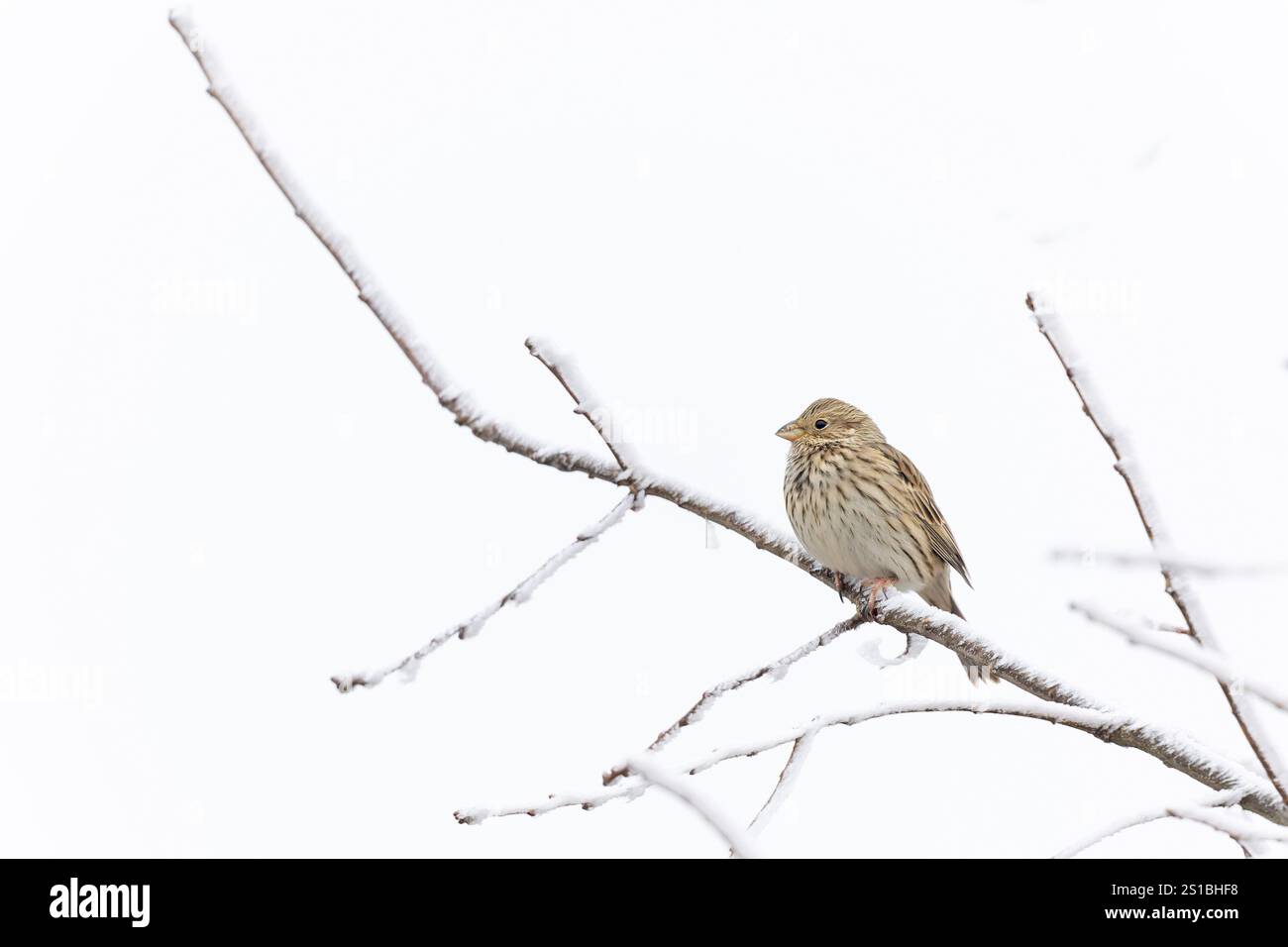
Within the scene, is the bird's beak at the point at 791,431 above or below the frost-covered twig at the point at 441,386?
above

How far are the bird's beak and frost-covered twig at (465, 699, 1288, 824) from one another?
3.75 m

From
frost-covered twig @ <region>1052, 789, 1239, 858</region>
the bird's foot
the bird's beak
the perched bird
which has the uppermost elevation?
the bird's beak

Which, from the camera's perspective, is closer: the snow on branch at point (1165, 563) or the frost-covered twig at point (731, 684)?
the snow on branch at point (1165, 563)

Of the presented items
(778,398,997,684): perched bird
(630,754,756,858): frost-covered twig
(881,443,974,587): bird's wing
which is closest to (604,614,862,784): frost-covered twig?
(630,754,756,858): frost-covered twig

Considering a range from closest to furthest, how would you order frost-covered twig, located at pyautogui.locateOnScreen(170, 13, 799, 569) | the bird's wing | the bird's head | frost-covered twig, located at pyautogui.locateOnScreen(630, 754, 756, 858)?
frost-covered twig, located at pyautogui.locateOnScreen(630, 754, 756, 858) < frost-covered twig, located at pyautogui.locateOnScreen(170, 13, 799, 569) < the bird's wing < the bird's head

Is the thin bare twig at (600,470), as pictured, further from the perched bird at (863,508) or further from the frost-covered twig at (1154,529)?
the perched bird at (863,508)

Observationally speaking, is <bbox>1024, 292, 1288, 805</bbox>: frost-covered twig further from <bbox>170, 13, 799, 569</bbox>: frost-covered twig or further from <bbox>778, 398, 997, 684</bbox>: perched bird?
<bbox>778, 398, 997, 684</bbox>: perched bird

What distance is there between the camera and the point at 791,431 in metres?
6.16

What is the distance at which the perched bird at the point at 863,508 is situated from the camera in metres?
5.41

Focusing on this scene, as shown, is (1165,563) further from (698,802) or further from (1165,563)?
(698,802)

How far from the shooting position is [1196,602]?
1.87 metres

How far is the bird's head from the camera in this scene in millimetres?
6047

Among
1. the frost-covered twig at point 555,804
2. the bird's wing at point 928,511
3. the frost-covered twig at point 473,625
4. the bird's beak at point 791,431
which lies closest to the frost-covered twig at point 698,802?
the frost-covered twig at point 555,804

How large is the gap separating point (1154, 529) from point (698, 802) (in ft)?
2.82
